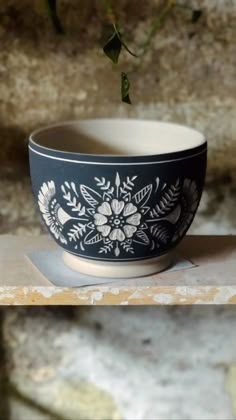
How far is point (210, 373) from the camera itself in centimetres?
73

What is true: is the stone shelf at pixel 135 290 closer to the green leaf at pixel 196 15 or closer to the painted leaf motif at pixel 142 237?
the painted leaf motif at pixel 142 237

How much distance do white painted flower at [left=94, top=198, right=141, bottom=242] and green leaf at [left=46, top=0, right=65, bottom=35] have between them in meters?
0.20

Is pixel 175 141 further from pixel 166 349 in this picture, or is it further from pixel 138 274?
pixel 166 349

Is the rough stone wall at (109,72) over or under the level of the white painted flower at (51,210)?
over

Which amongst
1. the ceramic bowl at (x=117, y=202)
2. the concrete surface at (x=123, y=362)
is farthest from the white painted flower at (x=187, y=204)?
the concrete surface at (x=123, y=362)

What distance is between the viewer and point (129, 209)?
482 mm

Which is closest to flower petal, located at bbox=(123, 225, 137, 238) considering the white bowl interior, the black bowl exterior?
the black bowl exterior

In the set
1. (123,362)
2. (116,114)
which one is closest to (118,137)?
(116,114)

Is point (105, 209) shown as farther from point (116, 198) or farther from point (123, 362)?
point (123, 362)

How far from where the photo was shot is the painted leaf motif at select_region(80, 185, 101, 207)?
478 millimetres

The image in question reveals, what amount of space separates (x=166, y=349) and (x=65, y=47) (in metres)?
0.34

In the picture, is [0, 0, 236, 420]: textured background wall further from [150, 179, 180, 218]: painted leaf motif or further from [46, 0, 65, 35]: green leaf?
[150, 179, 180, 218]: painted leaf motif

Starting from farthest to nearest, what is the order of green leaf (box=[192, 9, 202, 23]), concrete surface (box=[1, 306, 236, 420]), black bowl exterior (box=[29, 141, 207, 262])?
concrete surface (box=[1, 306, 236, 420]) → green leaf (box=[192, 9, 202, 23]) → black bowl exterior (box=[29, 141, 207, 262])

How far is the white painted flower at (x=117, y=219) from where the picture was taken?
481mm
